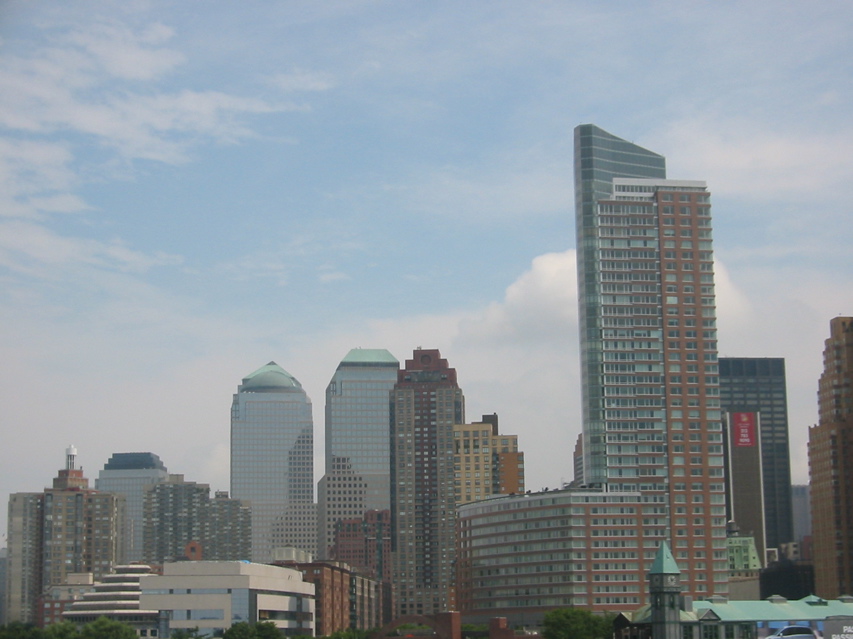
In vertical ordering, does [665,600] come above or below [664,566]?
below

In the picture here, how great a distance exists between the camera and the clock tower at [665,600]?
195 m

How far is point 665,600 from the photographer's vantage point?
195375 millimetres

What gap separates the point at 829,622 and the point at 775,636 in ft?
25.6

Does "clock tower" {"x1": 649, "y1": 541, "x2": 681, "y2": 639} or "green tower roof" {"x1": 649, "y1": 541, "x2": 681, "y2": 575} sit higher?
"green tower roof" {"x1": 649, "y1": 541, "x2": 681, "y2": 575}

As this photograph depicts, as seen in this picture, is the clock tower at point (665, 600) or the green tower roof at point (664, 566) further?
the green tower roof at point (664, 566)

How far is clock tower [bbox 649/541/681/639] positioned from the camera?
7662 inches

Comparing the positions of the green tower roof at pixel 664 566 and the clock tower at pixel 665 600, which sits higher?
the green tower roof at pixel 664 566

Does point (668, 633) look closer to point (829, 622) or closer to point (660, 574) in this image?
point (660, 574)

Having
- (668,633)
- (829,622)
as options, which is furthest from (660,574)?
(829,622)

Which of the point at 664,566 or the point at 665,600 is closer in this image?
the point at 665,600

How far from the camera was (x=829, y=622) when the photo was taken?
19975cm

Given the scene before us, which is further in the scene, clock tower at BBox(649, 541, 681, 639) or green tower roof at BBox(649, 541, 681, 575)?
green tower roof at BBox(649, 541, 681, 575)

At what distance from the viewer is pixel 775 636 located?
7859 inches

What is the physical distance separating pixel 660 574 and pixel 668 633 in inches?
312
